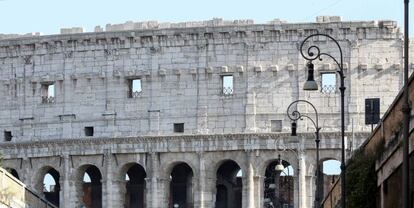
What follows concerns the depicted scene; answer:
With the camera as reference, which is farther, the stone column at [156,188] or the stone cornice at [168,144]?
the stone column at [156,188]

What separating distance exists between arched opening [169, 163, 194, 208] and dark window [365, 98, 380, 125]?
17.3 metres

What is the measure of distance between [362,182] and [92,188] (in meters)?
79.0

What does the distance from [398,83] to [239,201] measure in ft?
51.7

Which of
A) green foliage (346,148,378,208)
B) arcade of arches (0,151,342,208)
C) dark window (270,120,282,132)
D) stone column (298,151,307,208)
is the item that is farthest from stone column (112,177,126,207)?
green foliage (346,148,378,208)

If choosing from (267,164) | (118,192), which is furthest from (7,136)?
(267,164)

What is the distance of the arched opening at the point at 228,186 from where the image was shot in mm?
129125

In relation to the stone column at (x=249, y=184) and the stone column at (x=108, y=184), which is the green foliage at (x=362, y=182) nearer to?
the stone column at (x=249, y=184)

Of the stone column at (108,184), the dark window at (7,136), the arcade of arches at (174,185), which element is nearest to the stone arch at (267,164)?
the arcade of arches at (174,185)

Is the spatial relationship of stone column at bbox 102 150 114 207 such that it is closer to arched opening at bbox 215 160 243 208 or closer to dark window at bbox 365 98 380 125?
arched opening at bbox 215 160 243 208

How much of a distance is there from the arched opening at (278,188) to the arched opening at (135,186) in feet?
33.1

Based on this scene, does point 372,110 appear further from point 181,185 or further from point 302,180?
point 181,185

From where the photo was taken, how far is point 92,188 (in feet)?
443

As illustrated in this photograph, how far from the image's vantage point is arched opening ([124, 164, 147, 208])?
132m

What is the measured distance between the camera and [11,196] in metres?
67.1
